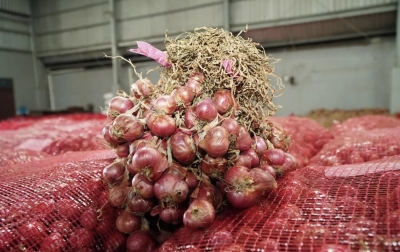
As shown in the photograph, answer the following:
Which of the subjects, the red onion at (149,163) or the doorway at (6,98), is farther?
the doorway at (6,98)

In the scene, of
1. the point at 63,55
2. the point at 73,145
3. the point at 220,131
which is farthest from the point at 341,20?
the point at 63,55

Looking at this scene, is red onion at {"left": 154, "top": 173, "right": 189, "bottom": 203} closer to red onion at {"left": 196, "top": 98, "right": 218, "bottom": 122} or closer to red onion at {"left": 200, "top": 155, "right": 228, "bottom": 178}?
red onion at {"left": 200, "top": 155, "right": 228, "bottom": 178}

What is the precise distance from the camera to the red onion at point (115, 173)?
1.52 m

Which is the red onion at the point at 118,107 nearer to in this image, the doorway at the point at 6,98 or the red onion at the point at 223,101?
the red onion at the point at 223,101

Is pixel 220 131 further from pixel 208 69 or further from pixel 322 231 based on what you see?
pixel 322 231

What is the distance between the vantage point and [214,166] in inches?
53.5

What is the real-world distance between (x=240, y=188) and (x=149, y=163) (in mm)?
401

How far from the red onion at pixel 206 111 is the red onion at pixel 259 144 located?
1.00ft

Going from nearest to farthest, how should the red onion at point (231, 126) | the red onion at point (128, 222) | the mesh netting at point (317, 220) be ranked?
the mesh netting at point (317, 220) < the red onion at point (231, 126) < the red onion at point (128, 222)

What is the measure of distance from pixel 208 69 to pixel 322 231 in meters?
0.89

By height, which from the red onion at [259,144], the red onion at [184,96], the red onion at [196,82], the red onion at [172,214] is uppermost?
the red onion at [196,82]

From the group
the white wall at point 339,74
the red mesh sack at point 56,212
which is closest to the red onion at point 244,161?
the red mesh sack at point 56,212

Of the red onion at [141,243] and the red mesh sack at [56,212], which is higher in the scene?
the red mesh sack at [56,212]

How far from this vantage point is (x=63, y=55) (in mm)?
13180
